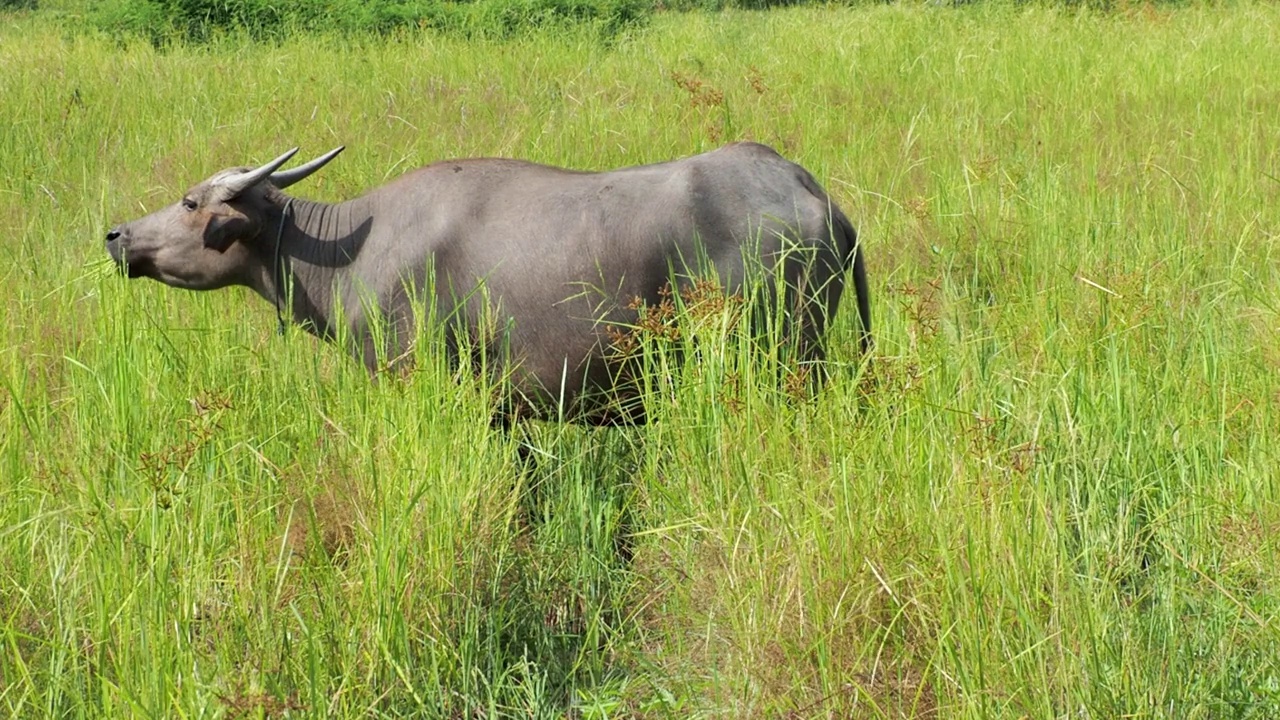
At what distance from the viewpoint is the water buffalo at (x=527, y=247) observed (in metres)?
4.05

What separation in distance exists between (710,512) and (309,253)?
223cm

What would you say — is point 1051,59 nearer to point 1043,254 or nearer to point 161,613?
point 1043,254

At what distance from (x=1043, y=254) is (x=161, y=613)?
383 centimetres

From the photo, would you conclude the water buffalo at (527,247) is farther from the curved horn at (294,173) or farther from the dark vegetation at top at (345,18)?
the dark vegetation at top at (345,18)

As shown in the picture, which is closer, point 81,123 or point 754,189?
point 754,189

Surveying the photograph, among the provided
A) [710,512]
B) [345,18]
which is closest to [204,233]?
[710,512]

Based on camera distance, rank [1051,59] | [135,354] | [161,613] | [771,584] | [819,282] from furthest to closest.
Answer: [1051,59], [819,282], [135,354], [771,584], [161,613]

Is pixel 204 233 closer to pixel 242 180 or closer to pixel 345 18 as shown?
pixel 242 180

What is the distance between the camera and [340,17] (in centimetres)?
1169

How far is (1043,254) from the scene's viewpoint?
203 inches

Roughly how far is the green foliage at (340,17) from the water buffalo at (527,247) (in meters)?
6.19

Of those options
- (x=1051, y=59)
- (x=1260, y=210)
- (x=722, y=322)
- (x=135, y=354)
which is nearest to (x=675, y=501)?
(x=722, y=322)

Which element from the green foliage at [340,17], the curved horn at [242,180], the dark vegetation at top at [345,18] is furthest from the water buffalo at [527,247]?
the green foliage at [340,17]

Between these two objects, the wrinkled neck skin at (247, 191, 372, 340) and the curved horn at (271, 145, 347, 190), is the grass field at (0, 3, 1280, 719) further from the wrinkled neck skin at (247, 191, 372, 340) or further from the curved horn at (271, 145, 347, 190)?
the curved horn at (271, 145, 347, 190)
